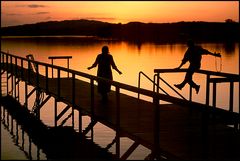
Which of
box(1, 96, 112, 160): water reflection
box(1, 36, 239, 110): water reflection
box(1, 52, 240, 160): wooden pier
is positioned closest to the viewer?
box(1, 52, 240, 160): wooden pier

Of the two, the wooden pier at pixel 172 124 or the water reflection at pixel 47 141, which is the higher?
the wooden pier at pixel 172 124

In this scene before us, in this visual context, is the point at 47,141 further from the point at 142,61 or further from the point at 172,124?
the point at 142,61

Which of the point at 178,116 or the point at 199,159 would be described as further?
the point at 178,116

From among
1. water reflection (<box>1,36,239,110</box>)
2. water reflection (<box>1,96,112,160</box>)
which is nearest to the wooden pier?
water reflection (<box>1,96,112,160</box>)

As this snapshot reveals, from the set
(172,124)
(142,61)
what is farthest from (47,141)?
(142,61)

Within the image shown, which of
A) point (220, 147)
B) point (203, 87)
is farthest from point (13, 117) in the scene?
point (203, 87)

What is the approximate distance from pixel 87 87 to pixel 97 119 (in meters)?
5.43

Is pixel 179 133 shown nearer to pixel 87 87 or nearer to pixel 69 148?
pixel 69 148

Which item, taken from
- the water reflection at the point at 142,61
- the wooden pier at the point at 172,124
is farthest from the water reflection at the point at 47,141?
the water reflection at the point at 142,61

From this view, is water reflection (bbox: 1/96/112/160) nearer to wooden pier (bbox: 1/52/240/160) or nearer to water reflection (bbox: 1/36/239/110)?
wooden pier (bbox: 1/52/240/160)

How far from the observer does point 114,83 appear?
28.3 ft

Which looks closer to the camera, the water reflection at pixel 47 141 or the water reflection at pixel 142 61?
the water reflection at pixel 47 141

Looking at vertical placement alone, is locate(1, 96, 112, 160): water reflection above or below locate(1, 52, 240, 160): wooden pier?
below

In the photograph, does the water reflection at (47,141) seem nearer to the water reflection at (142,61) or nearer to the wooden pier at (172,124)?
the wooden pier at (172,124)
